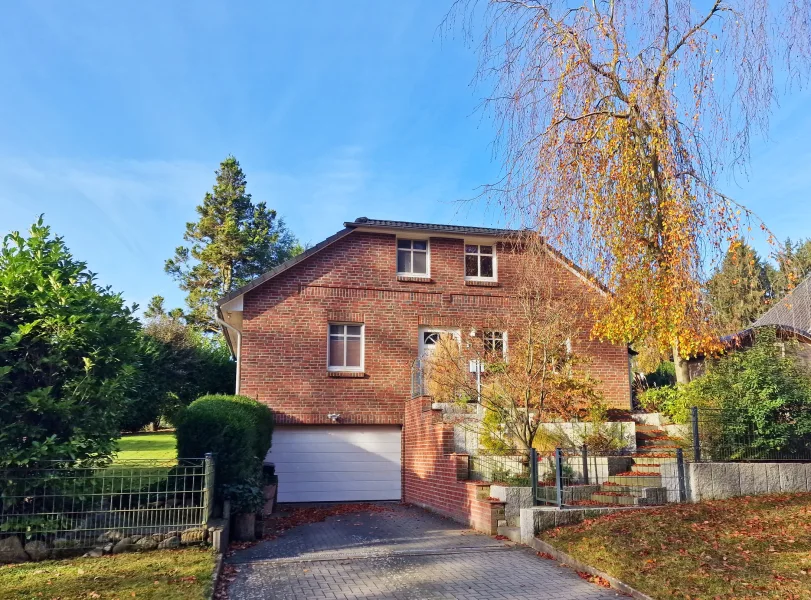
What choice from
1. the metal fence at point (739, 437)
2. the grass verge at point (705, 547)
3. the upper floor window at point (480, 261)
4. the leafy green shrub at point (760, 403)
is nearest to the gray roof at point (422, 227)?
the upper floor window at point (480, 261)

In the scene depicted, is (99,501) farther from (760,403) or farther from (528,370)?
(760,403)

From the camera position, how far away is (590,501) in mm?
10672

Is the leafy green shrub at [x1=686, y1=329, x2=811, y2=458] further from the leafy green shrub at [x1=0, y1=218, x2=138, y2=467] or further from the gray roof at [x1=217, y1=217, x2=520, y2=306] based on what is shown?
the leafy green shrub at [x1=0, y1=218, x2=138, y2=467]

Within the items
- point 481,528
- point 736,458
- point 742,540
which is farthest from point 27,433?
point 736,458

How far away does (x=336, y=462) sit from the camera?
1625 centimetres

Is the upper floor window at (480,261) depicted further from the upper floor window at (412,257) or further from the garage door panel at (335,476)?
the garage door panel at (335,476)

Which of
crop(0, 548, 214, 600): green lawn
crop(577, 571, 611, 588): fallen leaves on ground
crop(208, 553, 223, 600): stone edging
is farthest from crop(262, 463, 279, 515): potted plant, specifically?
crop(577, 571, 611, 588): fallen leaves on ground

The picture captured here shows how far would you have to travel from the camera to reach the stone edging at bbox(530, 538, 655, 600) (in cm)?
687

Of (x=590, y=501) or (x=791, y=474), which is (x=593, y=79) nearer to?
(x=590, y=501)

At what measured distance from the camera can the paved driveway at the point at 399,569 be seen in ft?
23.4

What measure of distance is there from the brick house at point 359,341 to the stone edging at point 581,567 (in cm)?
599

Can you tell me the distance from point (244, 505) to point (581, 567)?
4906 mm

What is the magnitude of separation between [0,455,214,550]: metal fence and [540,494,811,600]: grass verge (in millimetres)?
4945

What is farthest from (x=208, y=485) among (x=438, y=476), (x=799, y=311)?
(x=799, y=311)
